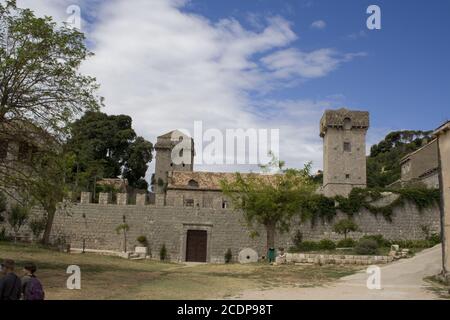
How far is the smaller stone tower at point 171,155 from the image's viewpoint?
187 ft

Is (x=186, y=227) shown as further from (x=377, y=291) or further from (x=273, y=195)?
(x=377, y=291)

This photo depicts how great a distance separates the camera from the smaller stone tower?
187 feet

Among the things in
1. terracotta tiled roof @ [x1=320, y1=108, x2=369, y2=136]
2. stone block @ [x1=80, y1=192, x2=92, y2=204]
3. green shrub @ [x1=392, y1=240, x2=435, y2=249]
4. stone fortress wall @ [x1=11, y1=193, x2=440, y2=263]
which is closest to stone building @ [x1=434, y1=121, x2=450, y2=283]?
green shrub @ [x1=392, y1=240, x2=435, y2=249]

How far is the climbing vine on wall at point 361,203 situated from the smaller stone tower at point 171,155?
94.0 ft

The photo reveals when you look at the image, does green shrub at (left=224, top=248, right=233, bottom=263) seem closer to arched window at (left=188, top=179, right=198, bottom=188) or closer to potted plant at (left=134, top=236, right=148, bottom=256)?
potted plant at (left=134, top=236, right=148, bottom=256)

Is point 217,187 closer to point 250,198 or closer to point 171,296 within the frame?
point 250,198

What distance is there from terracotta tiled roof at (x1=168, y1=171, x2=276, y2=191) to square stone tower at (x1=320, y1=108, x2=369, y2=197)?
27.4 ft

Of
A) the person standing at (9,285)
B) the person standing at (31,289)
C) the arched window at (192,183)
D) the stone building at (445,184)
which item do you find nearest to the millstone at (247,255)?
the arched window at (192,183)

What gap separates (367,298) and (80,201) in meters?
24.4

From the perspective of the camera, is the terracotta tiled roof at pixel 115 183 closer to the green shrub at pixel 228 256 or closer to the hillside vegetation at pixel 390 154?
the green shrub at pixel 228 256

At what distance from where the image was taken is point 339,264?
20828 mm

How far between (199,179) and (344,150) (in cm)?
1416
